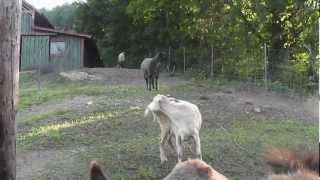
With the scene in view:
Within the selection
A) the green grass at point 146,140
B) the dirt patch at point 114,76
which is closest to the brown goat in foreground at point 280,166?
the green grass at point 146,140

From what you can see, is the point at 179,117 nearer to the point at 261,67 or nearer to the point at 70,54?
the point at 261,67

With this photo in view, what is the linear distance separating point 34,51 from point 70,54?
7.75 ft

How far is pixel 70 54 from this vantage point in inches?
1581

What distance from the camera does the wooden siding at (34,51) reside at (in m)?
39.8

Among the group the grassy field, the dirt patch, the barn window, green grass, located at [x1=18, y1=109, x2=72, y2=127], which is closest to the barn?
the barn window

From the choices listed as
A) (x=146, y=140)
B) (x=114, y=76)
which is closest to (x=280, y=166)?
(x=146, y=140)

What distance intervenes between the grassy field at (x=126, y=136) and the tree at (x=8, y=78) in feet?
10.7

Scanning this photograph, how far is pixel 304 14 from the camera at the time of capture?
27.0 meters

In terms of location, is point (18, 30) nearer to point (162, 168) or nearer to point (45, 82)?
point (162, 168)

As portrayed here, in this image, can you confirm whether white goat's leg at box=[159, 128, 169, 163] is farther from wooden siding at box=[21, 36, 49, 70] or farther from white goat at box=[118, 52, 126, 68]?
wooden siding at box=[21, 36, 49, 70]

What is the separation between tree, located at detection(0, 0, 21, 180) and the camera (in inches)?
218

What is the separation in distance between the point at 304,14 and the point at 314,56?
2.50m

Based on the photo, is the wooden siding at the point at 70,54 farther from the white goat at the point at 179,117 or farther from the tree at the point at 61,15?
the white goat at the point at 179,117

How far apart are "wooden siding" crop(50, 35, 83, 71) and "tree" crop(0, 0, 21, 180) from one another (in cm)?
3321
